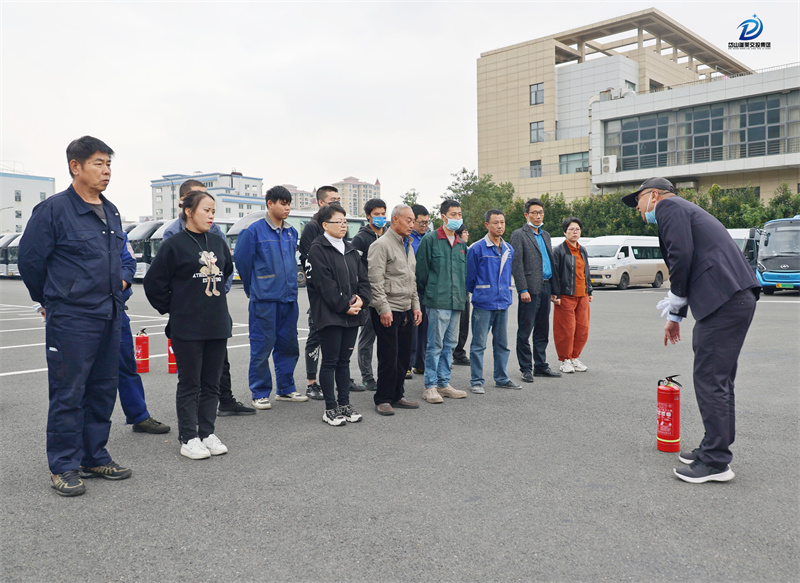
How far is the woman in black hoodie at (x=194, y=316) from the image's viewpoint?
464 cm

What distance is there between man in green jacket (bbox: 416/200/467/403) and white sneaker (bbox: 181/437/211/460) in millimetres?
2553

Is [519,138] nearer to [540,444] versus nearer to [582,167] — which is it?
[582,167]

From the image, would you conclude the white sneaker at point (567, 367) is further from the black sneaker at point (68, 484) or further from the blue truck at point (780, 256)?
the blue truck at point (780, 256)

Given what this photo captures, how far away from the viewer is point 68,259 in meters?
3.99

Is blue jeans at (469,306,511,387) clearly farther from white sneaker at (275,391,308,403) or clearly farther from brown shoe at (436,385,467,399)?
white sneaker at (275,391,308,403)

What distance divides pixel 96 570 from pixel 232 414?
9.54ft

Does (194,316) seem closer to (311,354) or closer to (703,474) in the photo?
(311,354)

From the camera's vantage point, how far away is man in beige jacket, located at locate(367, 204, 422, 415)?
5.93 m

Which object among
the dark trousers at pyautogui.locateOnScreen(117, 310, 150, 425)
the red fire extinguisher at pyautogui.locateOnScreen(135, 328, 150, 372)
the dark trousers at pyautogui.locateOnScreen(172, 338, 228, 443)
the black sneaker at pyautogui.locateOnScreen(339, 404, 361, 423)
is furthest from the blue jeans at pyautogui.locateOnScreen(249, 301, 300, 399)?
the red fire extinguisher at pyautogui.locateOnScreen(135, 328, 150, 372)

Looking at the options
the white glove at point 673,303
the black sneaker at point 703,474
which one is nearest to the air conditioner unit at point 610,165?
the white glove at point 673,303

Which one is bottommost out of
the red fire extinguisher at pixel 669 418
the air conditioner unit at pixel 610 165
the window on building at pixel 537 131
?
the red fire extinguisher at pixel 669 418

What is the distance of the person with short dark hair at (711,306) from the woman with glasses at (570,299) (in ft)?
11.7

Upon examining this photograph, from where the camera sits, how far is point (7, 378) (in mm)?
7535

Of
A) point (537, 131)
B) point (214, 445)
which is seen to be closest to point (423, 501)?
point (214, 445)
